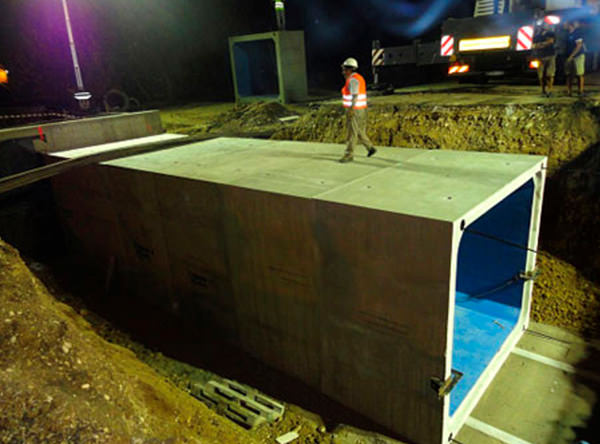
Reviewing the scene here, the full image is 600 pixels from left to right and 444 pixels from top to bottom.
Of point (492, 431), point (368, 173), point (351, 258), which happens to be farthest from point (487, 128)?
point (492, 431)

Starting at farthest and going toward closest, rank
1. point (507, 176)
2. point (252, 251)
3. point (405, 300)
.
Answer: point (252, 251) < point (507, 176) < point (405, 300)

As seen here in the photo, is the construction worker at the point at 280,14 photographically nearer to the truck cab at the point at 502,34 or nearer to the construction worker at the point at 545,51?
the truck cab at the point at 502,34

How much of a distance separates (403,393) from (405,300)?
1.14 metres

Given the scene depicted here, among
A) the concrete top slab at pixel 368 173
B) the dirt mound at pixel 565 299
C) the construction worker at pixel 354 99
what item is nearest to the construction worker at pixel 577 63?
the dirt mound at pixel 565 299

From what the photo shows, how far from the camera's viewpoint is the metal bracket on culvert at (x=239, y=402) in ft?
17.0

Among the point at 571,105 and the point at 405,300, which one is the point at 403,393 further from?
the point at 571,105

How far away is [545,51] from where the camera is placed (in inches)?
368

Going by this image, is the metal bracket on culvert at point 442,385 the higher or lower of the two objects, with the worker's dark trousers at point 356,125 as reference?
lower

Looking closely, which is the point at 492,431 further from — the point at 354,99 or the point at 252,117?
the point at 252,117

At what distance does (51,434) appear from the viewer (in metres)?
2.76

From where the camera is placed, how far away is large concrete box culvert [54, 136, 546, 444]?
4.18 metres

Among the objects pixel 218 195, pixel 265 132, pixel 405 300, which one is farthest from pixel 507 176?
pixel 265 132

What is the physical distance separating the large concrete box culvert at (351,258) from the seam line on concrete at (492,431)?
0.13 meters

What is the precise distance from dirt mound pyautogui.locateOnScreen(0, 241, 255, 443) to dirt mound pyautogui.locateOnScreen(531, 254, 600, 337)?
531 cm
